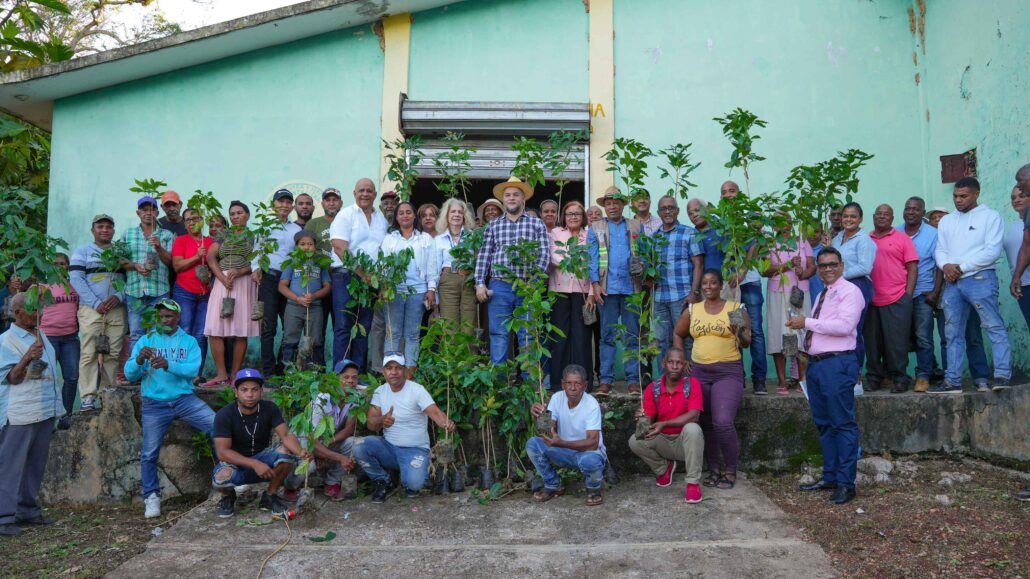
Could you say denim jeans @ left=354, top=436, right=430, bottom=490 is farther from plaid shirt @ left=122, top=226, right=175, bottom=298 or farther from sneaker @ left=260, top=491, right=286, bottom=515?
plaid shirt @ left=122, top=226, right=175, bottom=298

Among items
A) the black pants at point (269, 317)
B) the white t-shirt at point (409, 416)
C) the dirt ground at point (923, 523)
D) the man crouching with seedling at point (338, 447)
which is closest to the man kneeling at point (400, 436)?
the white t-shirt at point (409, 416)

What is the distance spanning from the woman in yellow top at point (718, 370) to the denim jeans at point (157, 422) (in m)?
3.81

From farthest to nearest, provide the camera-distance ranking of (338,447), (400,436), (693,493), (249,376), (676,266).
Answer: (676,266)
(338,447)
(400,436)
(249,376)
(693,493)

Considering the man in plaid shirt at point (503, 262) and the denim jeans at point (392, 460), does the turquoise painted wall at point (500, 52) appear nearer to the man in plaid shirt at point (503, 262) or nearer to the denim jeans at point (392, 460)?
the man in plaid shirt at point (503, 262)

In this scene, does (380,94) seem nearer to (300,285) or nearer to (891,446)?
(300,285)

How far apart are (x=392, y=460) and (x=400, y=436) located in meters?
0.21

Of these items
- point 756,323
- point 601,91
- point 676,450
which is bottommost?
point 676,450

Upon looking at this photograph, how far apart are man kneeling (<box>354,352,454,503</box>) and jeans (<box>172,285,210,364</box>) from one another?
210 centimetres

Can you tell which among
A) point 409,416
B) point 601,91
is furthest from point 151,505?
point 601,91

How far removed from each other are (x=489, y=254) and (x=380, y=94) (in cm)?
291

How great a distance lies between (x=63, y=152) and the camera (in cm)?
839

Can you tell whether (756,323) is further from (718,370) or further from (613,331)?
(613,331)

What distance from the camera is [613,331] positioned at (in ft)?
20.9

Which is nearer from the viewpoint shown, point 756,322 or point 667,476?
point 667,476
